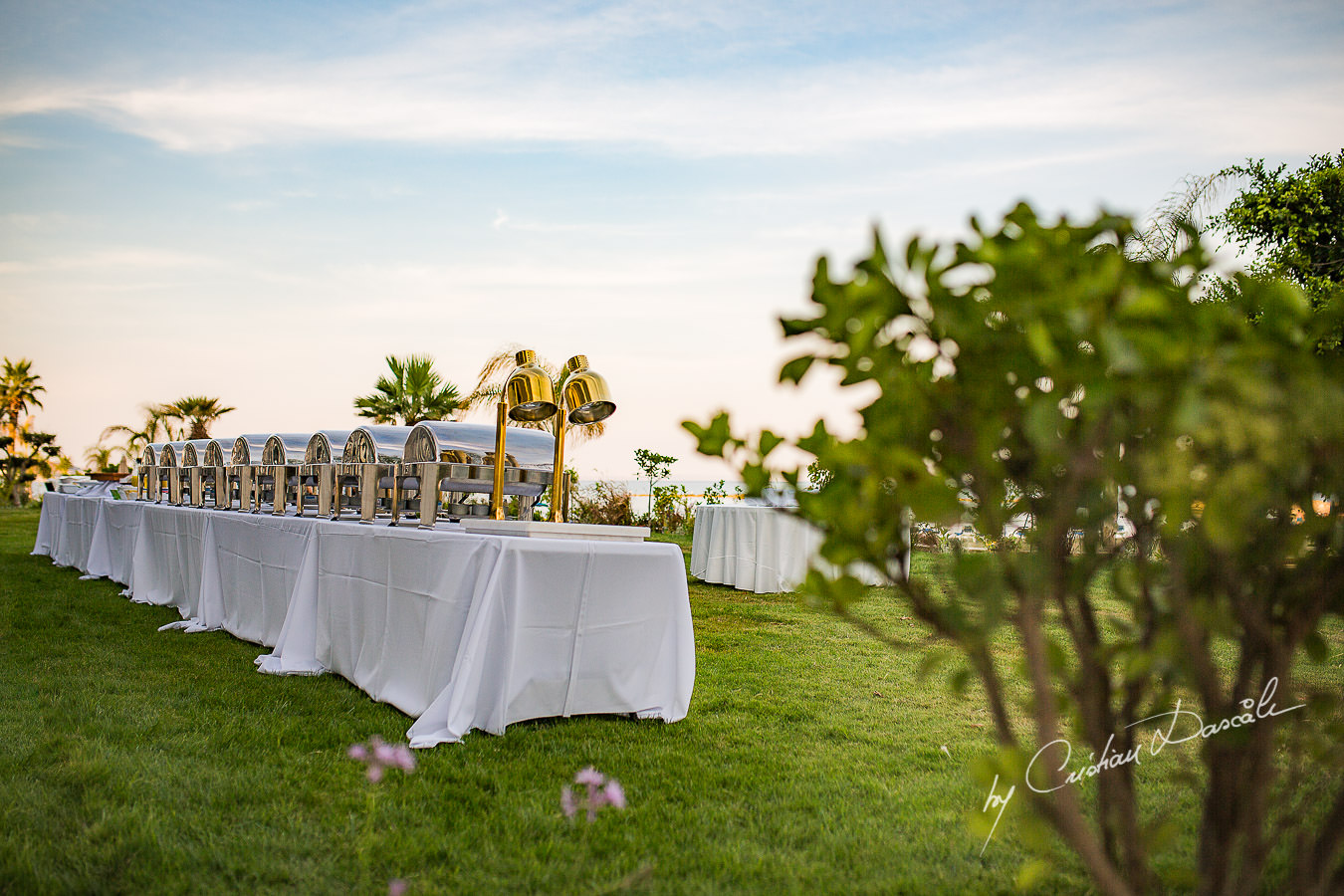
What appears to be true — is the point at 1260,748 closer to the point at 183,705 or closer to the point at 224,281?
the point at 183,705

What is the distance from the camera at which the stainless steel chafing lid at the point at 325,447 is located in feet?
17.0

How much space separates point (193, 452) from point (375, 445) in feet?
11.0

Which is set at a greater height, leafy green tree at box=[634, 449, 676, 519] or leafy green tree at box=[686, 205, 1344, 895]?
leafy green tree at box=[686, 205, 1344, 895]

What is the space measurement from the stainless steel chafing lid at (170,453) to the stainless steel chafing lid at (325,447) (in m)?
2.56

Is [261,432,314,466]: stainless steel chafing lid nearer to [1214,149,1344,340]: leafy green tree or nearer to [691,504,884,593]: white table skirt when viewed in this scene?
[691,504,884,593]: white table skirt

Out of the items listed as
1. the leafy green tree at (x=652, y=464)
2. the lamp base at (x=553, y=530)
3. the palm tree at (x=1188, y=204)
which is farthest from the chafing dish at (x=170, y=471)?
Answer: the palm tree at (x=1188, y=204)

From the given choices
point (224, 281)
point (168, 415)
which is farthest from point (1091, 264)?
point (168, 415)

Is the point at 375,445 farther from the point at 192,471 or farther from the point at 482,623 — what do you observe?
the point at 192,471

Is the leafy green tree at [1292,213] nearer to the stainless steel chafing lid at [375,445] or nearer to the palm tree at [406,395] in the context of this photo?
the stainless steel chafing lid at [375,445]

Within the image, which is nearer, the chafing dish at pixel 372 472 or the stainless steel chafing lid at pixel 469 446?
the stainless steel chafing lid at pixel 469 446

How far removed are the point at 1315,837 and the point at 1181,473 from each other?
685mm

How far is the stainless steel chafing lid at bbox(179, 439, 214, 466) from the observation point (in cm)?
686

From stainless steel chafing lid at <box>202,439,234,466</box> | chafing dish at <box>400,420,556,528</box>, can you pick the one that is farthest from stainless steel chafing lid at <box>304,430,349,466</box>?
stainless steel chafing lid at <box>202,439,234,466</box>

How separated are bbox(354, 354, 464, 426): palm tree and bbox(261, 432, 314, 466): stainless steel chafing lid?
409 inches
